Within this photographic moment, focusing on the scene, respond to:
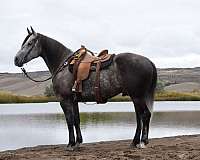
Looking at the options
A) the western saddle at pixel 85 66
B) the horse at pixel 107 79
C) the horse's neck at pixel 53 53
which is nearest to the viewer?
the horse at pixel 107 79

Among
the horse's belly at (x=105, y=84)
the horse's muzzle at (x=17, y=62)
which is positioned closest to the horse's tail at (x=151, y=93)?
the horse's belly at (x=105, y=84)

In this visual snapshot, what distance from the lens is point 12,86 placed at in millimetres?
74562

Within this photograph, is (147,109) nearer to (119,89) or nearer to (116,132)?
(119,89)

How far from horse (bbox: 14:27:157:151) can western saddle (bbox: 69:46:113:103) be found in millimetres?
87

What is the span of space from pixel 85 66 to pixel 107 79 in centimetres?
51

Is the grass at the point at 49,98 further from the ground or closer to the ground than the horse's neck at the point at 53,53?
closer to the ground

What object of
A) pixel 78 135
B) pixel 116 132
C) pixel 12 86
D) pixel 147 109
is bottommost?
pixel 12 86

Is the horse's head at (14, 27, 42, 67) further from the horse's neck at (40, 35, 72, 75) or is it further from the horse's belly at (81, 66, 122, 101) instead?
the horse's belly at (81, 66, 122, 101)

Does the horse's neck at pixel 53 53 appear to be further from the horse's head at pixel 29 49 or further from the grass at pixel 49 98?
the grass at pixel 49 98

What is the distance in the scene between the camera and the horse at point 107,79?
8539 mm

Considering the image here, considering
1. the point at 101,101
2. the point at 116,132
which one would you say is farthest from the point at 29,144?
the point at 101,101

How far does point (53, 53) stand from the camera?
30.6 ft

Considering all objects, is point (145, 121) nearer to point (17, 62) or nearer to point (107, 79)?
point (107, 79)

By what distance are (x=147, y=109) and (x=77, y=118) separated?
1.46 metres
